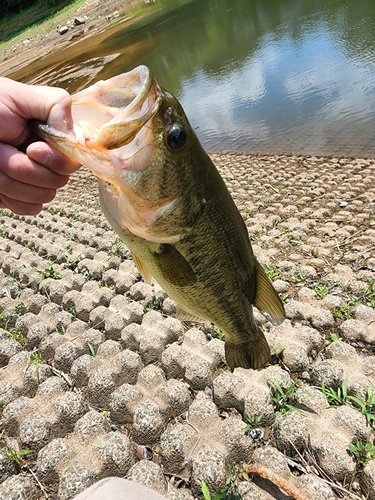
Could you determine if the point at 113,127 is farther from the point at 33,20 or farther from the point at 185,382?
the point at 33,20

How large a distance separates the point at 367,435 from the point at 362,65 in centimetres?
1137

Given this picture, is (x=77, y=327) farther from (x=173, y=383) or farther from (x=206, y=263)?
(x=206, y=263)

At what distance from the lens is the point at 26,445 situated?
2717 millimetres

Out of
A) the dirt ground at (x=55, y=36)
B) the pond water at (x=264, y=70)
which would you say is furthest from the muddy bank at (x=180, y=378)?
the dirt ground at (x=55, y=36)

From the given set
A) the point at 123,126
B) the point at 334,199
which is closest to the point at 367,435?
the point at 123,126

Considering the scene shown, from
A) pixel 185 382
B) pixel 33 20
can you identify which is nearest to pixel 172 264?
pixel 185 382

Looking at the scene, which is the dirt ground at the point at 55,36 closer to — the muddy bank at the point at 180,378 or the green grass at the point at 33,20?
the green grass at the point at 33,20

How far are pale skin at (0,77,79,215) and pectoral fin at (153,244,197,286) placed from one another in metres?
0.54

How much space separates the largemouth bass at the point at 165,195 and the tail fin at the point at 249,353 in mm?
224

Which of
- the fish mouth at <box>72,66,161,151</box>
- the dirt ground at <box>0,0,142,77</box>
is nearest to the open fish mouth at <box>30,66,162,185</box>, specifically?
the fish mouth at <box>72,66,161,151</box>

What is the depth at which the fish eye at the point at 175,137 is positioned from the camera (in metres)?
1.61

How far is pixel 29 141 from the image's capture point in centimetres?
176

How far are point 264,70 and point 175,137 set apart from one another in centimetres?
1341

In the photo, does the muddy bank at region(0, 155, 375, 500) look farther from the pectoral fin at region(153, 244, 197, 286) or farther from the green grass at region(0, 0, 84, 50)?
the green grass at region(0, 0, 84, 50)
